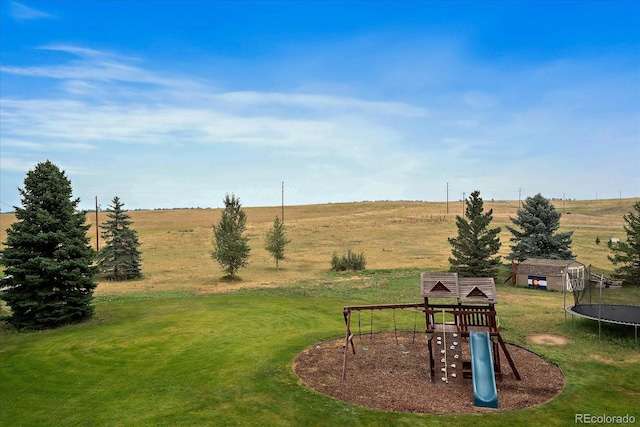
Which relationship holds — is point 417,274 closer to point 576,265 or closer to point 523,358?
point 576,265

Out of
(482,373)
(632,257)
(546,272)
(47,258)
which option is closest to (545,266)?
(546,272)

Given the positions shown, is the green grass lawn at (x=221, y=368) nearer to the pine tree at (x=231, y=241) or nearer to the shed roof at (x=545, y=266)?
the shed roof at (x=545, y=266)

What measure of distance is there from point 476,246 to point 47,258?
32.0 meters

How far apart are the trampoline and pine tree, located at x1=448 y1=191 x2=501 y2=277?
14.3 m

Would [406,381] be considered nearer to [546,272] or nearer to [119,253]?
[546,272]

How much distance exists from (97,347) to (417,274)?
95.0 feet

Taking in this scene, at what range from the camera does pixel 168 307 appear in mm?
27750

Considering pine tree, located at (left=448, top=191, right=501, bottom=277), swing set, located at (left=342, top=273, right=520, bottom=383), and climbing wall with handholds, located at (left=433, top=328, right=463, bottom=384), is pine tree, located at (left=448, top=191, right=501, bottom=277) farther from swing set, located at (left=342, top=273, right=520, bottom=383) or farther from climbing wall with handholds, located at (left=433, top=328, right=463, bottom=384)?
climbing wall with handholds, located at (left=433, top=328, right=463, bottom=384)

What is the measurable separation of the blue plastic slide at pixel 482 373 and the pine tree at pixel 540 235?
28.5 meters

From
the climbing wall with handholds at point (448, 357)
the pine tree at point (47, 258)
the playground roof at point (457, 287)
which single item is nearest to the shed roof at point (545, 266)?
the playground roof at point (457, 287)

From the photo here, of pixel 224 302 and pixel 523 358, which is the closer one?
pixel 523 358

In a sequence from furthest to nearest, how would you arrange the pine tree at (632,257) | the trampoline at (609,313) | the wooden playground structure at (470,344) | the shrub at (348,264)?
the shrub at (348,264) → the pine tree at (632,257) → the trampoline at (609,313) → the wooden playground structure at (470,344)

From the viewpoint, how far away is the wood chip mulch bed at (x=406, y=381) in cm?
1291

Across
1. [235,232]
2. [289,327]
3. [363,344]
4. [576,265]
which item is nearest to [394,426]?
[363,344]
